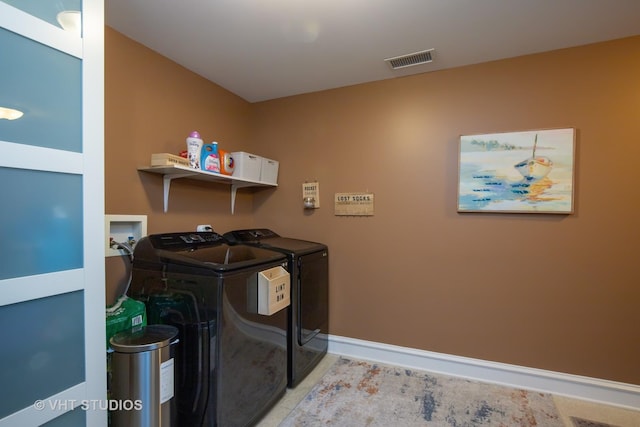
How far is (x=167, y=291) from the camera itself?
65.9 inches

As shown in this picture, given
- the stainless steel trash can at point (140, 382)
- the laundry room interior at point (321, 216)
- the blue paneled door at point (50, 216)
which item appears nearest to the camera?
the blue paneled door at point (50, 216)

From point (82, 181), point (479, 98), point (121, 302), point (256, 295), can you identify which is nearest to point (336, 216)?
point (256, 295)

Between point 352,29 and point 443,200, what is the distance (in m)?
1.37

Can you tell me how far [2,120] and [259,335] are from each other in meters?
1.45

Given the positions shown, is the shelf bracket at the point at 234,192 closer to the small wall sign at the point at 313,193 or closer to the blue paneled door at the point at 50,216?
the small wall sign at the point at 313,193

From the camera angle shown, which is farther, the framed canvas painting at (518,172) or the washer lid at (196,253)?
the framed canvas painting at (518,172)

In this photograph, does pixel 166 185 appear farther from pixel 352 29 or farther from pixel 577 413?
pixel 577 413

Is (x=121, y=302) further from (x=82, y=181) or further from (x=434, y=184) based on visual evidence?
(x=434, y=184)

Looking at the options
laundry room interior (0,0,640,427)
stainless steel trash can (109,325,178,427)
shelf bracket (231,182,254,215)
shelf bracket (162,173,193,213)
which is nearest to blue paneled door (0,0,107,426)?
laundry room interior (0,0,640,427)

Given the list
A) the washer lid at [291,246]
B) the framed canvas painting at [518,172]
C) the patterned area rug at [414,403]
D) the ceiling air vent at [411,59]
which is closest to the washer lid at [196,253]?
the washer lid at [291,246]

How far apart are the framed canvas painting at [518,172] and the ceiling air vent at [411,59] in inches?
24.9

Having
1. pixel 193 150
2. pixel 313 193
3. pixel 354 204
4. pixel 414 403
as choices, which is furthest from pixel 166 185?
pixel 414 403

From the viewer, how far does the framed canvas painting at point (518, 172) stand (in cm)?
206

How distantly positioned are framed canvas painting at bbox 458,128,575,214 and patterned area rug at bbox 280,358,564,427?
126 cm
